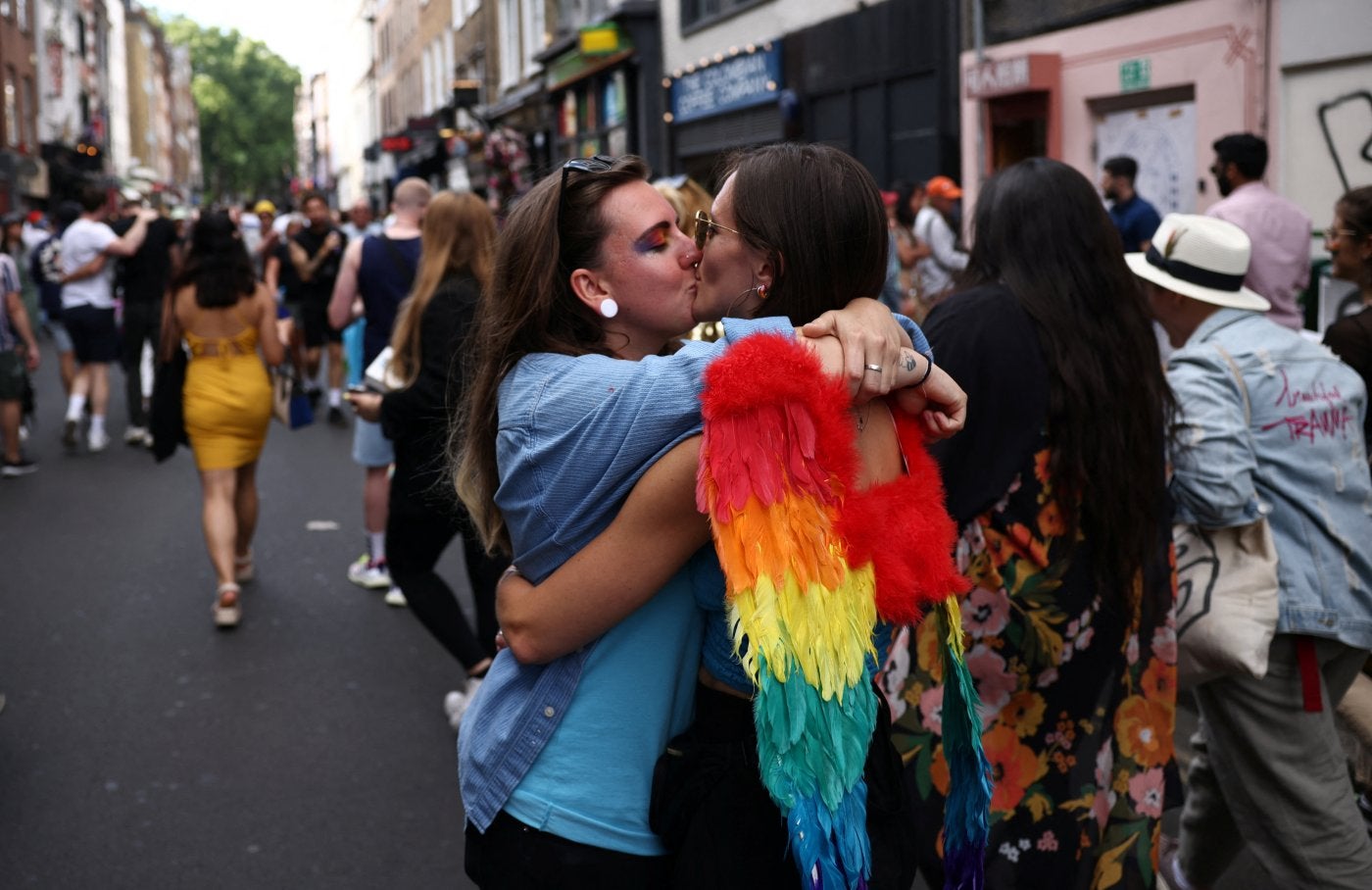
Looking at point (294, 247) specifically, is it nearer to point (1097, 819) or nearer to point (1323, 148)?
point (1323, 148)

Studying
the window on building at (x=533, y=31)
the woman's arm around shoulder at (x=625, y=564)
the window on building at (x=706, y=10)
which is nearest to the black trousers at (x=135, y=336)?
the window on building at (x=706, y=10)

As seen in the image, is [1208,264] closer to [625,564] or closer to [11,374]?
[625,564]

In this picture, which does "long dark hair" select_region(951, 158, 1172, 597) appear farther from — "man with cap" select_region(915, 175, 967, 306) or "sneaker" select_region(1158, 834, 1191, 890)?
"man with cap" select_region(915, 175, 967, 306)

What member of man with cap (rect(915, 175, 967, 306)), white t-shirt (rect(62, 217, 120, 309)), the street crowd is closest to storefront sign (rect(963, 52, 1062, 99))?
man with cap (rect(915, 175, 967, 306))

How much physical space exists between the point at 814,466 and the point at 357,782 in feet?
11.4

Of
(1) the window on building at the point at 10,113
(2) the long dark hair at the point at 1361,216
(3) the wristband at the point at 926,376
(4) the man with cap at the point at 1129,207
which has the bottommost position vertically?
(3) the wristband at the point at 926,376

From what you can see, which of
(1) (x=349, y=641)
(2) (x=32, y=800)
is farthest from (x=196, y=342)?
(2) (x=32, y=800)

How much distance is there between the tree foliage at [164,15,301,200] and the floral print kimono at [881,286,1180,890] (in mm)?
110020

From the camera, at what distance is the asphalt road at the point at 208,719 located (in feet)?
14.3

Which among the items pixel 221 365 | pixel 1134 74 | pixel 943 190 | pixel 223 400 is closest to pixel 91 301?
pixel 221 365

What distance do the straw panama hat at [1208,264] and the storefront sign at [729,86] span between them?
15085mm

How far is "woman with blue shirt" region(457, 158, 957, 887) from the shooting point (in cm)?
203

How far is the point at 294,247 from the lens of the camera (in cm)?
1461

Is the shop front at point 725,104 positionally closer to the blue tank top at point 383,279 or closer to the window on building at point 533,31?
the window on building at point 533,31
